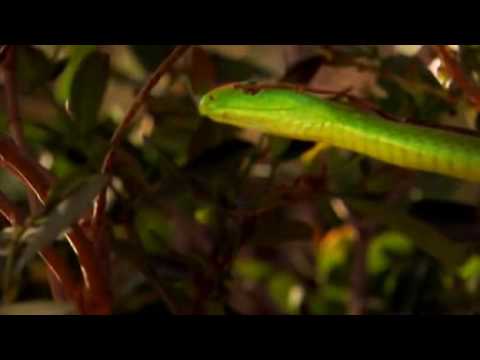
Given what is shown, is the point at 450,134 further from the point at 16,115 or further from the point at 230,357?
the point at 16,115

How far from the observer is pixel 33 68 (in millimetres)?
1292

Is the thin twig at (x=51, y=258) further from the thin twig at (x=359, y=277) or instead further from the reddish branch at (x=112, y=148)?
the thin twig at (x=359, y=277)

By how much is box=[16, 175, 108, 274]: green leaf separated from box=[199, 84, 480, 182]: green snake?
24cm

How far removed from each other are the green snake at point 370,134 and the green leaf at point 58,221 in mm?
245

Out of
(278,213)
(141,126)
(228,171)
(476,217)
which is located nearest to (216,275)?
(228,171)

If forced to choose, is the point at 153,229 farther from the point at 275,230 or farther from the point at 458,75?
the point at 458,75

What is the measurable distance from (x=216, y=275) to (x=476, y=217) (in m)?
0.36

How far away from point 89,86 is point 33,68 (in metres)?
0.08

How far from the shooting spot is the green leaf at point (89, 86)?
125cm

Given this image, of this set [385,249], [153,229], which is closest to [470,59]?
[153,229]

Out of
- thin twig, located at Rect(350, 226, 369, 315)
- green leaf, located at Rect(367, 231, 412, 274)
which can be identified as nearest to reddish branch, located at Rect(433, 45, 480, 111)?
thin twig, located at Rect(350, 226, 369, 315)

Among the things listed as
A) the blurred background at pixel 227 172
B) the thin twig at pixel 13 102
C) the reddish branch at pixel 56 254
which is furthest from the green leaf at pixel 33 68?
the reddish branch at pixel 56 254

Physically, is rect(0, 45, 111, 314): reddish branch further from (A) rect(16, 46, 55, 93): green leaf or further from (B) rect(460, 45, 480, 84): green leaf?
(B) rect(460, 45, 480, 84): green leaf

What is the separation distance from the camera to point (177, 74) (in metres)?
1.47
